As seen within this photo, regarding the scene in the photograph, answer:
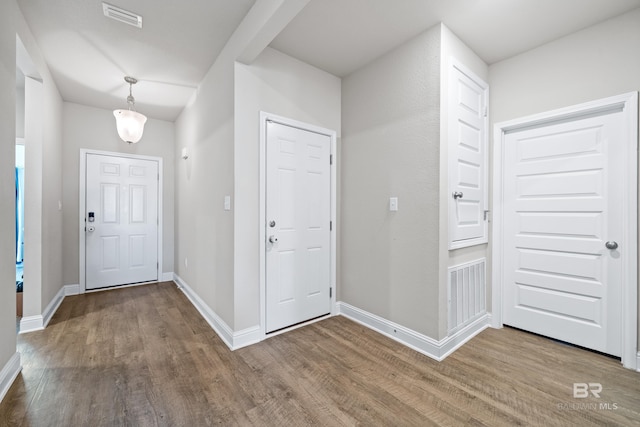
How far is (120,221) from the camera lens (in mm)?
4172

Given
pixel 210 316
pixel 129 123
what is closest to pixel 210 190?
pixel 129 123

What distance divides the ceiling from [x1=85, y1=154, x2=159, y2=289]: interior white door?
1430 millimetres

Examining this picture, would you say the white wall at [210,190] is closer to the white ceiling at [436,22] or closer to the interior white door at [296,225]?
the interior white door at [296,225]

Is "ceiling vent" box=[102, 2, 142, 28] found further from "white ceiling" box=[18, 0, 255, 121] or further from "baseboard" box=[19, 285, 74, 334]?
"baseboard" box=[19, 285, 74, 334]

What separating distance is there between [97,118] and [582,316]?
6104 mm

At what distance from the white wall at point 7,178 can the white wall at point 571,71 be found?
3892 millimetres

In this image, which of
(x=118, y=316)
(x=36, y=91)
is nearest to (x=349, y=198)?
(x=118, y=316)

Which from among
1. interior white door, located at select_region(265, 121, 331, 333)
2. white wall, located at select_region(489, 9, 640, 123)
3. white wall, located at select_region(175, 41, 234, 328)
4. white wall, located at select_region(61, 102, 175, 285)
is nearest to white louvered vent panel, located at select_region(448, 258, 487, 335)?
interior white door, located at select_region(265, 121, 331, 333)

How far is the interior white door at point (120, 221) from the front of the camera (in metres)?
3.96

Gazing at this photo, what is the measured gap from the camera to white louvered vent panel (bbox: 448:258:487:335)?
233cm

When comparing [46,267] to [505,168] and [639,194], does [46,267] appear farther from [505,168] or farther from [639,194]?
[639,194]

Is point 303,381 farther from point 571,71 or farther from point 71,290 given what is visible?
point 71,290

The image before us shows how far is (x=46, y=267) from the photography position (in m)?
2.92

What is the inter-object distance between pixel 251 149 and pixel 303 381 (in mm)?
1869
